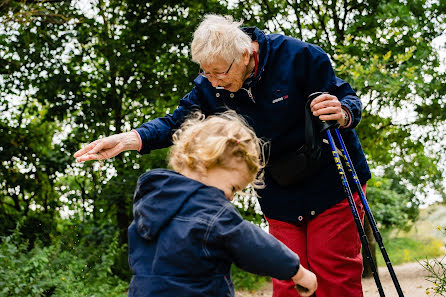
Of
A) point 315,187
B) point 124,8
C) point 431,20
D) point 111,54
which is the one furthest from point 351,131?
point 124,8

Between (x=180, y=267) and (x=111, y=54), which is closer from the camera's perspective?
(x=180, y=267)

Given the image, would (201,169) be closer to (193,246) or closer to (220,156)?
(220,156)

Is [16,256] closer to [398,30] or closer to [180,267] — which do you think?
[180,267]

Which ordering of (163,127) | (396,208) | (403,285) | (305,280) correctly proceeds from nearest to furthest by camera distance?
(305,280), (163,127), (403,285), (396,208)

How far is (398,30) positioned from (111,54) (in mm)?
3802

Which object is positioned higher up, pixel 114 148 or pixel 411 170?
pixel 114 148

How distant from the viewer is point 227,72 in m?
2.67

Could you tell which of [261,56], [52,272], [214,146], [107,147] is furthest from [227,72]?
[52,272]

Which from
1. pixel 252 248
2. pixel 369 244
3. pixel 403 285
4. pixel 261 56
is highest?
pixel 261 56

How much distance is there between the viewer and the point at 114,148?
8.68 feet

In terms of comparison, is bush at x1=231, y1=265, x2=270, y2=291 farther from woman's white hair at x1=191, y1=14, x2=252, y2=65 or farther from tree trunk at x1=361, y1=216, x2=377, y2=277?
woman's white hair at x1=191, y1=14, x2=252, y2=65

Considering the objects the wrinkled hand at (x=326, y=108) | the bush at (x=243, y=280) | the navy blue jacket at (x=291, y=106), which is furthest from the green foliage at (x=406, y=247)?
the wrinkled hand at (x=326, y=108)

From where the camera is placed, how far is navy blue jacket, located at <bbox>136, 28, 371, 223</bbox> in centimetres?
276

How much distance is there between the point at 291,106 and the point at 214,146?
967mm
